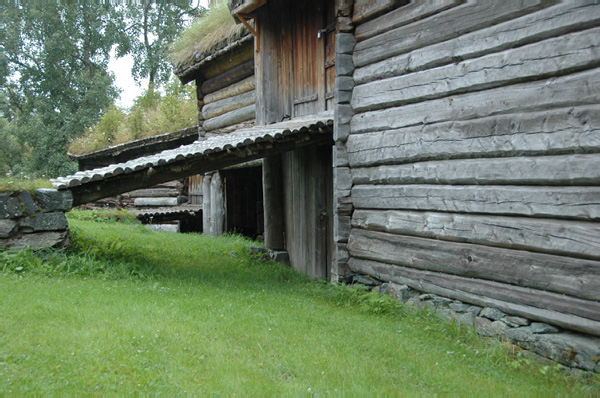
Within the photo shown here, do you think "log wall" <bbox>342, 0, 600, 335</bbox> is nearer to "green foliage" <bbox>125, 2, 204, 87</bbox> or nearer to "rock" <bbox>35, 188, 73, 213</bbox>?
"rock" <bbox>35, 188, 73, 213</bbox>

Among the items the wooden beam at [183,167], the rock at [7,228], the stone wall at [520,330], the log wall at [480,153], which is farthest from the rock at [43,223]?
the stone wall at [520,330]

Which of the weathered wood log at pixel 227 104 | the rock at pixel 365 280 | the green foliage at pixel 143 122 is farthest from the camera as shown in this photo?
the green foliage at pixel 143 122

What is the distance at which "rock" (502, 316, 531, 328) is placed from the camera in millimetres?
4738

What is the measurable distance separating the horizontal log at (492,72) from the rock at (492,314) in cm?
231

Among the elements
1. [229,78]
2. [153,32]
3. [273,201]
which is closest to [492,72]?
[273,201]

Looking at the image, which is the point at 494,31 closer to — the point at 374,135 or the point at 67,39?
the point at 374,135

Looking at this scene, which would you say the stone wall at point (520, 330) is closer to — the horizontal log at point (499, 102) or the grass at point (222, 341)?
the grass at point (222, 341)

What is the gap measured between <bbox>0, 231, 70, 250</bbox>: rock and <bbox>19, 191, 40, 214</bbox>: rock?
363 millimetres

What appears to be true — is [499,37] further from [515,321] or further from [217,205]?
[217,205]

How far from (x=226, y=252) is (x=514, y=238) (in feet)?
22.0

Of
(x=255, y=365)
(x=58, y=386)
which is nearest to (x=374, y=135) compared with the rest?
(x=255, y=365)

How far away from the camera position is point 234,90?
1288 cm

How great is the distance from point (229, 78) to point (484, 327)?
9.90 metres

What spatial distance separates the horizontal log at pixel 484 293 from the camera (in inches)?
170
